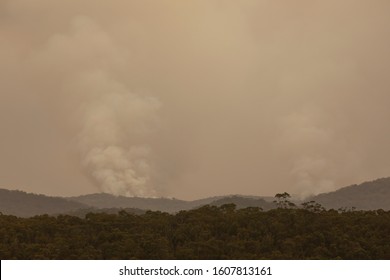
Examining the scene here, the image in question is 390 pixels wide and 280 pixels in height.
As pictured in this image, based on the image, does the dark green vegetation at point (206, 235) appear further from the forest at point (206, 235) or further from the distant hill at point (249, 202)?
the distant hill at point (249, 202)

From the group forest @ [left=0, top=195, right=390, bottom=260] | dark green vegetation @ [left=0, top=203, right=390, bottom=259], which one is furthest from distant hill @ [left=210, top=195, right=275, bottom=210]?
forest @ [left=0, top=195, right=390, bottom=260]

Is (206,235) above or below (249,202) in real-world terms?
below

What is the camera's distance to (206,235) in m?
32.1

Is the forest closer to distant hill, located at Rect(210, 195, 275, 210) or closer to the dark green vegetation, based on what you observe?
the dark green vegetation

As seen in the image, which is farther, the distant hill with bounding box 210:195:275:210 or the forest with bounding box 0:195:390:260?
the distant hill with bounding box 210:195:275:210

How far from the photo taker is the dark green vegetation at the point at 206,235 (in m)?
30.4

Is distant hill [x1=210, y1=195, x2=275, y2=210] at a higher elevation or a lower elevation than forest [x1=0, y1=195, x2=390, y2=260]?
higher

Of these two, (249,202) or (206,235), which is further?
(249,202)

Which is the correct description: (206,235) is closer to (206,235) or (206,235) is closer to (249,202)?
(206,235)

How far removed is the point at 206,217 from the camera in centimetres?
3425

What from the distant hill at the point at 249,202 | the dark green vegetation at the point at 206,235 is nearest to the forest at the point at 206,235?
the dark green vegetation at the point at 206,235

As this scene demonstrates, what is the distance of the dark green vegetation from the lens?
3039 centimetres

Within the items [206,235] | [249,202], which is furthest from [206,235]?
[249,202]

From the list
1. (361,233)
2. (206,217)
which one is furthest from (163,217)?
(361,233)
